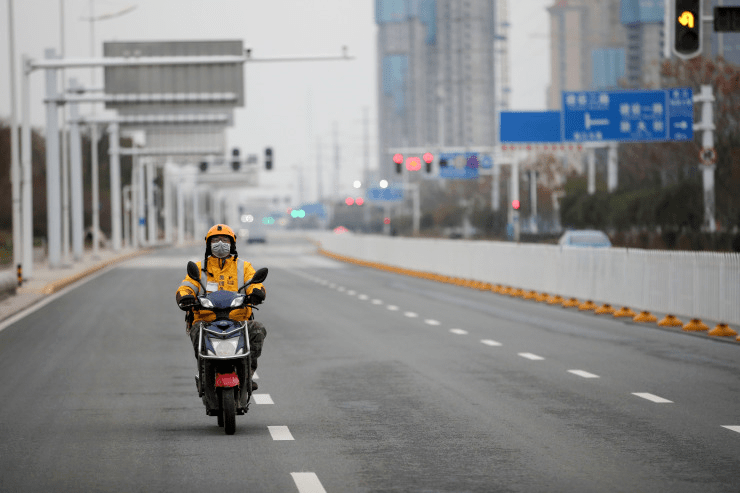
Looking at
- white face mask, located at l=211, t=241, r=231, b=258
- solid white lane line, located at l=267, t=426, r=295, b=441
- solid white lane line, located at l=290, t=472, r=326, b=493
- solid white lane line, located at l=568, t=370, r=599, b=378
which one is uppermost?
white face mask, located at l=211, t=241, r=231, b=258

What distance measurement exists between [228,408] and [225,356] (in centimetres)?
46

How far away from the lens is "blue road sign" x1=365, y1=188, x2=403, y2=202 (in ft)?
446

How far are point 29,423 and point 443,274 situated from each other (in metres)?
32.5

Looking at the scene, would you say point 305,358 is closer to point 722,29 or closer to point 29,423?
point 29,423

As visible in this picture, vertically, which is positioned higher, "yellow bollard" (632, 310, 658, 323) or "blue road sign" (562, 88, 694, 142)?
"blue road sign" (562, 88, 694, 142)

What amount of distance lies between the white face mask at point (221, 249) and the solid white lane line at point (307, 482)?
2513mm

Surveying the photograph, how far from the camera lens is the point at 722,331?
810 inches

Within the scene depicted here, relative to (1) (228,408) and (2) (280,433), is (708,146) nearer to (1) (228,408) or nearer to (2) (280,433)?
(2) (280,433)

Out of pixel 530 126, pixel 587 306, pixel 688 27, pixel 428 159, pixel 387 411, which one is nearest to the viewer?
pixel 387 411

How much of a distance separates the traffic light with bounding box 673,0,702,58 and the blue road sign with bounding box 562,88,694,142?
3534cm

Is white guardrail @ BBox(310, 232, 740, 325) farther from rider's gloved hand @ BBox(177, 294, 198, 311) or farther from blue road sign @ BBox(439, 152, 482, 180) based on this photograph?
blue road sign @ BBox(439, 152, 482, 180)

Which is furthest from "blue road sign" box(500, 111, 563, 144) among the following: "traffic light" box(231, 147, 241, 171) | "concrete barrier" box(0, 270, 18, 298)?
"concrete barrier" box(0, 270, 18, 298)

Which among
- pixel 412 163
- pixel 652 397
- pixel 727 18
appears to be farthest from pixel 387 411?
pixel 412 163

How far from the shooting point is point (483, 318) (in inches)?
992
